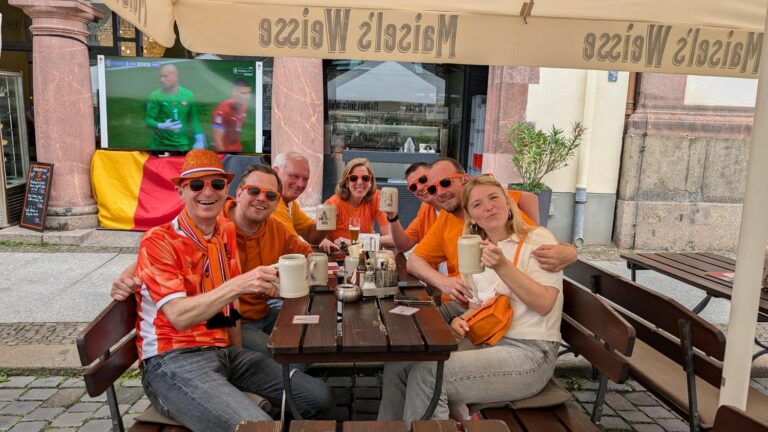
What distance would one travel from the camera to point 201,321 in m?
2.32

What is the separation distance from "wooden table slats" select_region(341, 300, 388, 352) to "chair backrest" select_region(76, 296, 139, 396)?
1.00 m

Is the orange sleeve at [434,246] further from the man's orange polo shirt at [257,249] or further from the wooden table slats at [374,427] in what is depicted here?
the wooden table slats at [374,427]

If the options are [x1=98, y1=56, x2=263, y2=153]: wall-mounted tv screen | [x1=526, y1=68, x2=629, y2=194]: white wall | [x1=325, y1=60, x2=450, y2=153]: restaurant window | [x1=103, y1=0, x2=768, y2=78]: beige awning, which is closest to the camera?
[x1=103, y1=0, x2=768, y2=78]: beige awning

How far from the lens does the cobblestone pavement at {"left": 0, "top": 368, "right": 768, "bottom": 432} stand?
3135mm

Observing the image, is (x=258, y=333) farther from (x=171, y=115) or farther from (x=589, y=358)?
(x=171, y=115)

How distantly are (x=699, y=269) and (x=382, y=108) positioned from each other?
242 inches

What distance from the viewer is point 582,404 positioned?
3.50 meters

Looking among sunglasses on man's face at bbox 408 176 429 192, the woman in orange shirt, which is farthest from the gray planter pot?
sunglasses on man's face at bbox 408 176 429 192

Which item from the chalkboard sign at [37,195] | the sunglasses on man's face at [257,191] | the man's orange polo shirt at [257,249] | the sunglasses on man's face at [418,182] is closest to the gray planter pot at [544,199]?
the sunglasses on man's face at [418,182]

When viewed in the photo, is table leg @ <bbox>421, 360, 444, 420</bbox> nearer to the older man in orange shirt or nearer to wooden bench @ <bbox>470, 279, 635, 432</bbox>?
wooden bench @ <bbox>470, 279, 635, 432</bbox>

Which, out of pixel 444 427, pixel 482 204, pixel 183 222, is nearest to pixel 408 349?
pixel 444 427

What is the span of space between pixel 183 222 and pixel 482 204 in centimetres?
144

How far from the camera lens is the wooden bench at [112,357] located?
7.05 feet

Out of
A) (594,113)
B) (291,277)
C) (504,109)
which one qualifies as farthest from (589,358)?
(594,113)
